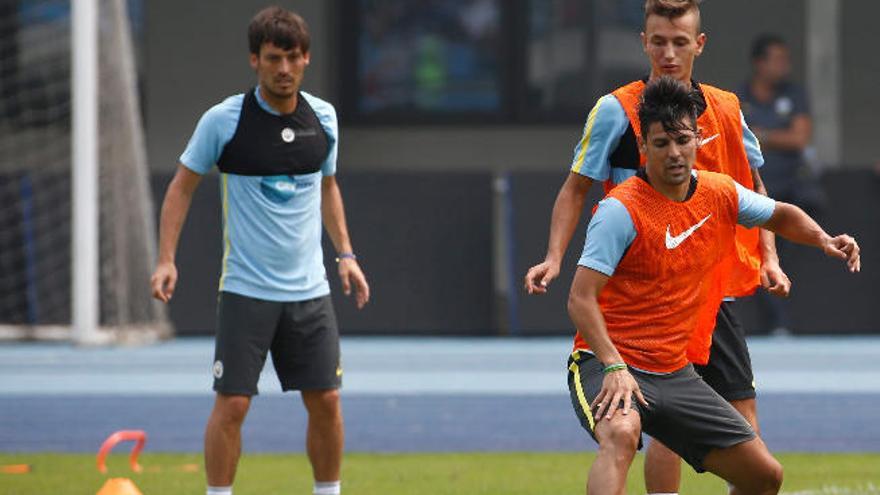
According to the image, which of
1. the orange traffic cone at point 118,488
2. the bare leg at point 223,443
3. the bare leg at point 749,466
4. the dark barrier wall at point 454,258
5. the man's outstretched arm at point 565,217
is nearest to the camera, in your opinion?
the bare leg at point 749,466

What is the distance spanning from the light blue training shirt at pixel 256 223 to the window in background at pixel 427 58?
1131 cm

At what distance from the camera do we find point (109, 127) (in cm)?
1587

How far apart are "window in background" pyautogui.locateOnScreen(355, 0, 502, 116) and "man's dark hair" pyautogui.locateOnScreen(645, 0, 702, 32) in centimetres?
1236

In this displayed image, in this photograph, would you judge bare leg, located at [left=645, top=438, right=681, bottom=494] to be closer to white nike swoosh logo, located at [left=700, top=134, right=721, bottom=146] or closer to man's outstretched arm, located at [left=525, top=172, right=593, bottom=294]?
man's outstretched arm, located at [left=525, top=172, right=593, bottom=294]

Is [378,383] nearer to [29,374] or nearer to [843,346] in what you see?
[29,374]

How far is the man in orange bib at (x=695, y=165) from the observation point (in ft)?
21.5

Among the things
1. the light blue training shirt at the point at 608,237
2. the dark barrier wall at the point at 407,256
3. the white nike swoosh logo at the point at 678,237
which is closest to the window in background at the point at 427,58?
the dark barrier wall at the point at 407,256

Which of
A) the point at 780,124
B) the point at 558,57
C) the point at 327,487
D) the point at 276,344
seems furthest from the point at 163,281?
the point at 558,57

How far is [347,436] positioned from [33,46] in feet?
27.3

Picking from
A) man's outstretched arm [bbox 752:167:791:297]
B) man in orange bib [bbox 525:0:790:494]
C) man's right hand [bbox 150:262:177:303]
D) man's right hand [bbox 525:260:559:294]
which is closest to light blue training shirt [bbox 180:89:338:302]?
man's right hand [bbox 150:262:177:303]

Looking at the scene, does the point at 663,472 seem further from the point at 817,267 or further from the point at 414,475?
the point at 817,267

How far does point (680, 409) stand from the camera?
6.07 metres

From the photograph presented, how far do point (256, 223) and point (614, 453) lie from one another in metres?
2.41

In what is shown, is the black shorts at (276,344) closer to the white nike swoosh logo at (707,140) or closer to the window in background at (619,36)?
the white nike swoosh logo at (707,140)
